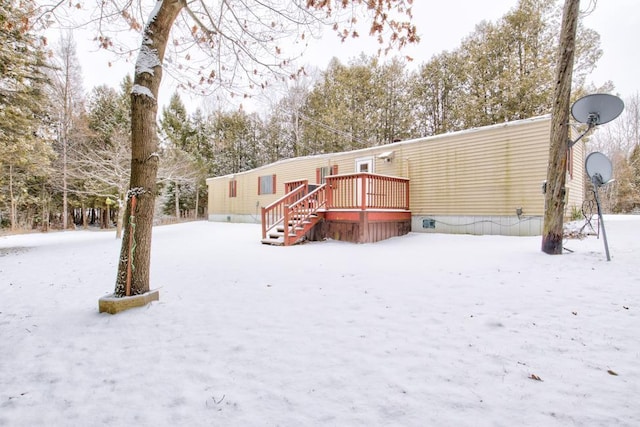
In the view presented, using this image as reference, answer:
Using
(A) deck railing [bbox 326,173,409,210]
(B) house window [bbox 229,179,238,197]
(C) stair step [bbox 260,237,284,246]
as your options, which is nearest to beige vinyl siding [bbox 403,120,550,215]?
(A) deck railing [bbox 326,173,409,210]

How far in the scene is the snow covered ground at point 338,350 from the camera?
143 cm

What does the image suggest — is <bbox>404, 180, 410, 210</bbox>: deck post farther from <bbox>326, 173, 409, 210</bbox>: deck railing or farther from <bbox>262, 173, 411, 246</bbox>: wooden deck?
<bbox>262, 173, 411, 246</bbox>: wooden deck

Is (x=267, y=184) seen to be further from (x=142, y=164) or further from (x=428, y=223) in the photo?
(x=142, y=164)

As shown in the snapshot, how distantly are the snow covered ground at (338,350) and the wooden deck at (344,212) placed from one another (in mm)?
3372

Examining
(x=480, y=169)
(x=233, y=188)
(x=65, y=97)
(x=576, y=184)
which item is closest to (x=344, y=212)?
(x=480, y=169)

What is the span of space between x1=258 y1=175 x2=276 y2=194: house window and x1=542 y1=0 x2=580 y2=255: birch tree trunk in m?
11.3

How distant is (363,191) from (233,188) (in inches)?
462

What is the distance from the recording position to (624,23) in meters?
14.3

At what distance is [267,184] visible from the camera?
14.9 metres

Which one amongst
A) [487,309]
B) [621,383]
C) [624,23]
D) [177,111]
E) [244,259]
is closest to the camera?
[621,383]

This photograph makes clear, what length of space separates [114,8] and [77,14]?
17.6 inches

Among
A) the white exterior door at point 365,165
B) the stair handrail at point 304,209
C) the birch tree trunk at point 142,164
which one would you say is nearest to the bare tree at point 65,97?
the stair handrail at point 304,209

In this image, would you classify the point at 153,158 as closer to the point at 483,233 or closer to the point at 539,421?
the point at 539,421

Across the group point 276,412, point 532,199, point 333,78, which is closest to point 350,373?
point 276,412
